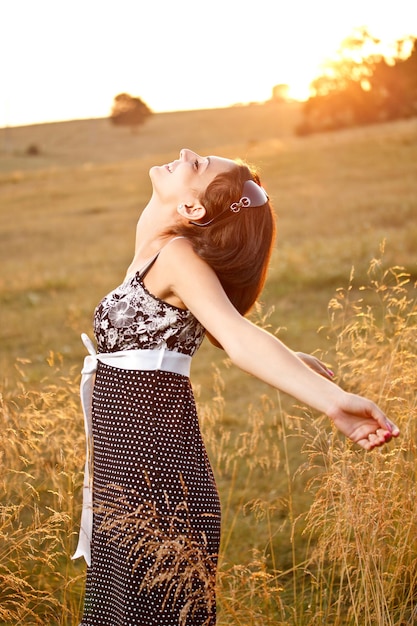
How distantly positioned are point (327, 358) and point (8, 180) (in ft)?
104

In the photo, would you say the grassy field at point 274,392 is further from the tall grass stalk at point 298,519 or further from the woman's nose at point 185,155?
the woman's nose at point 185,155

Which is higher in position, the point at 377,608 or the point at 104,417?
the point at 104,417

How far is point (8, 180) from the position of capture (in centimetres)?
3691

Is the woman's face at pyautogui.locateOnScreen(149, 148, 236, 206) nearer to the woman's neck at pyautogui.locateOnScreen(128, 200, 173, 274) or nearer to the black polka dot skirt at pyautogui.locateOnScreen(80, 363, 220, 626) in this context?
the woman's neck at pyautogui.locateOnScreen(128, 200, 173, 274)

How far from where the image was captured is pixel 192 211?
2609 mm

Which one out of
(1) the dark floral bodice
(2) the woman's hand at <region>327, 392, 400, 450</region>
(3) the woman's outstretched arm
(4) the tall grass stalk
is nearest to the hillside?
(4) the tall grass stalk

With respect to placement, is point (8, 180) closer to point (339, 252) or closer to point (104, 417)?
point (339, 252)

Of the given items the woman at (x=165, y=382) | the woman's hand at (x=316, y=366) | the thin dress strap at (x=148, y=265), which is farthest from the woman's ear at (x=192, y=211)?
the woman's hand at (x=316, y=366)

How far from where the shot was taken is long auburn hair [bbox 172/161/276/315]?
2.49 metres

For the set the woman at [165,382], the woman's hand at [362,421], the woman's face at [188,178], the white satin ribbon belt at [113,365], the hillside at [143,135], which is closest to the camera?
the woman's hand at [362,421]

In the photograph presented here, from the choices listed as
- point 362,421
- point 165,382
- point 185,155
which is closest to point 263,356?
point 362,421

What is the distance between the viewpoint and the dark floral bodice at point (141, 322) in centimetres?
254

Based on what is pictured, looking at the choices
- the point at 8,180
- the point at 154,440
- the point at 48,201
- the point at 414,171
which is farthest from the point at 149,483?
the point at 8,180

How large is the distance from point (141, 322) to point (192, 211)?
366 mm
